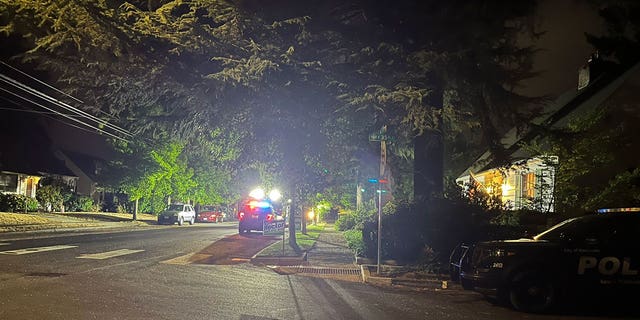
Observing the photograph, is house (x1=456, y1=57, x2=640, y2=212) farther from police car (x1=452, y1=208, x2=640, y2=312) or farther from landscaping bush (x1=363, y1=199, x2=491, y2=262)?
police car (x1=452, y1=208, x2=640, y2=312)

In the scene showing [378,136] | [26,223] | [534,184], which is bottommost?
[26,223]

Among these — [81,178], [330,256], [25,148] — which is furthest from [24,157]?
[330,256]

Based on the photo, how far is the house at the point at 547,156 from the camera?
1680 cm

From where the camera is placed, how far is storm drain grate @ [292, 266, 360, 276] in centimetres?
1464

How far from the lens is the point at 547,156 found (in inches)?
732

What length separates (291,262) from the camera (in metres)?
16.4

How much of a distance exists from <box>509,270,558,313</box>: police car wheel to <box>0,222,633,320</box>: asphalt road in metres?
0.23

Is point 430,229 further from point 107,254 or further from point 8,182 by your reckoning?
point 8,182

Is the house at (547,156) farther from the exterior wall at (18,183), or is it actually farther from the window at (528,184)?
the exterior wall at (18,183)

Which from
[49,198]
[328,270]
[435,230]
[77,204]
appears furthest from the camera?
[77,204]

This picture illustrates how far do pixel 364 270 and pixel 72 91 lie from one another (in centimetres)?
917

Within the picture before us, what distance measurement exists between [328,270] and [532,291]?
6.25m

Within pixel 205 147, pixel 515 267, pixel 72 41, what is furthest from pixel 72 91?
pixel 515 267

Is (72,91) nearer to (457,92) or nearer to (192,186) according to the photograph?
(457,92)
